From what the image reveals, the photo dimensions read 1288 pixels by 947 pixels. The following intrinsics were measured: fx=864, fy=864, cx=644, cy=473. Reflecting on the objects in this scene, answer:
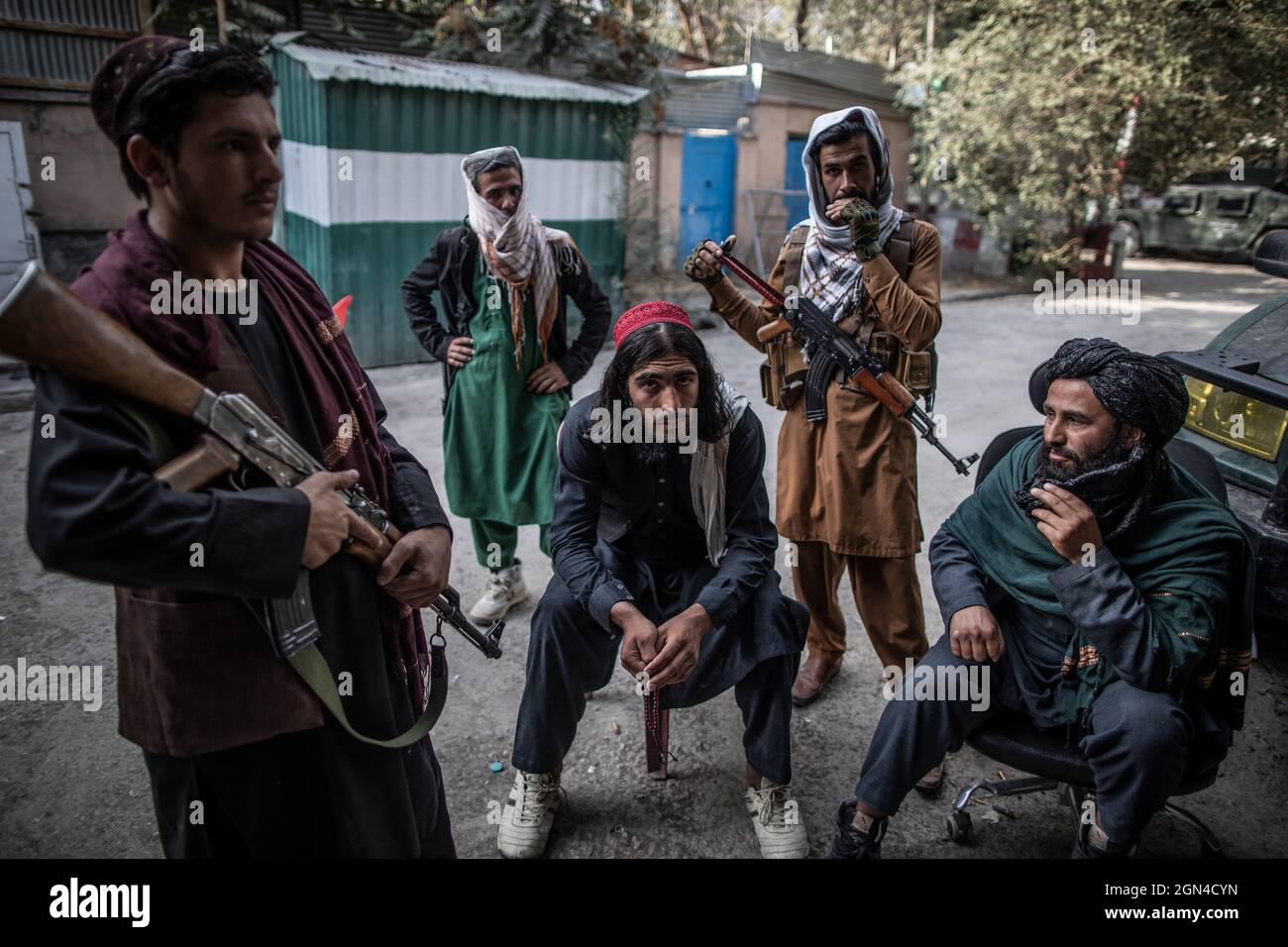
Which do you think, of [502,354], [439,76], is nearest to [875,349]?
[502,354]

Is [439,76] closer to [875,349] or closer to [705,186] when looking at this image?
[875,349]

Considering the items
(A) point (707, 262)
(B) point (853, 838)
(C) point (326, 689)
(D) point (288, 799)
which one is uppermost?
(A) point (707, 262)

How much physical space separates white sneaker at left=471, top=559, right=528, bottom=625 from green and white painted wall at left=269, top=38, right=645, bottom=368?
4.63 meters

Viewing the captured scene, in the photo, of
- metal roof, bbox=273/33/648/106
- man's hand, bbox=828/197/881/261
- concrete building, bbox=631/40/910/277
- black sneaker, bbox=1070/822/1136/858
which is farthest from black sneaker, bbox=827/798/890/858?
concrete building, bbox=631/40/910/277

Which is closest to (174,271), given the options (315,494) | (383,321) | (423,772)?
(315,494)

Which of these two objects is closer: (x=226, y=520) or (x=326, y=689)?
(x=226, y=520)

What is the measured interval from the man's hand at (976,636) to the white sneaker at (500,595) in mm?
2022

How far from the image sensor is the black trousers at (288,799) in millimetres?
1567

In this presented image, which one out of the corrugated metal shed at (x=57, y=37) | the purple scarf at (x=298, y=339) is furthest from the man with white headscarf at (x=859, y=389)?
the corrugated metal shed at (x=57, y=37)

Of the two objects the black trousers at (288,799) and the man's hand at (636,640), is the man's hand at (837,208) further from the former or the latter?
the black trousers at (288,799)

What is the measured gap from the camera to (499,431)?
3568 mm

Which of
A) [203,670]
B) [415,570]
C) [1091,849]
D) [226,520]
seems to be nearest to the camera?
[226,520]

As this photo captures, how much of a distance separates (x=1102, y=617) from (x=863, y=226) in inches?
53.3

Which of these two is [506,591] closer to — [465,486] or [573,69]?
[465,486]
